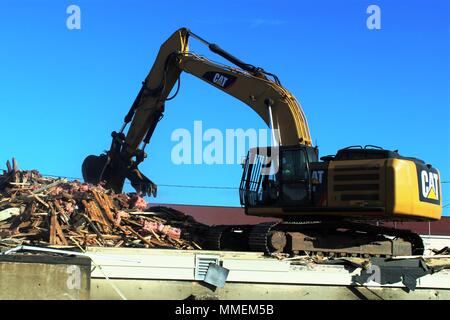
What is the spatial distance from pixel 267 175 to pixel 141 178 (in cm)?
489

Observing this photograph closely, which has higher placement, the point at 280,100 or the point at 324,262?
the point at 280,100

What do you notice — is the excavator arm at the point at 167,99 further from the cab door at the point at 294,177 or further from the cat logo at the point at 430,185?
the cat logo at the point at 430,185

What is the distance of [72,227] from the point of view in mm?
9164

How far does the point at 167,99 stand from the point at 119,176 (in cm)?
233

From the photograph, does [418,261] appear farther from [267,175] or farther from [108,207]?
[108,207]

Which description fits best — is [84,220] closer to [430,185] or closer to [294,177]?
[294,177]

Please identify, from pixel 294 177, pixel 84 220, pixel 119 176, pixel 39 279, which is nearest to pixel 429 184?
pixel 294 177

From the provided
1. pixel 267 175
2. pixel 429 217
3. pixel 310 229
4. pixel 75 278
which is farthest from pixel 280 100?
pixel 75 278

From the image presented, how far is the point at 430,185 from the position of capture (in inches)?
373

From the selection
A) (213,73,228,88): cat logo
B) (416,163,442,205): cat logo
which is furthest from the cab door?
(213,73,228,88): cat logo

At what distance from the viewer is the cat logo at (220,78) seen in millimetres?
11766

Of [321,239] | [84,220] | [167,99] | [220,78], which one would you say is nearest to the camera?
[84,220]

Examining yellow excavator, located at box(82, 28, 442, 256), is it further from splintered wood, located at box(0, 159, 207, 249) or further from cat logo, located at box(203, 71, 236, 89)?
splintered wood, located at box(0, 159, 207, 249)

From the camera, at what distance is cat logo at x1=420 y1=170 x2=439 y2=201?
30.3 feet
